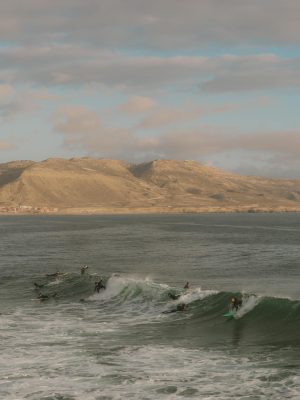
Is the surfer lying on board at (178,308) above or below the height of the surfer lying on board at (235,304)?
below

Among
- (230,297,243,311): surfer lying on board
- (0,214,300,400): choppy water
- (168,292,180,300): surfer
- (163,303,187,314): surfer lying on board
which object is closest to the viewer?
(0,214,300,400): choppy water

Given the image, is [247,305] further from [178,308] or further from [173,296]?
[173,296]

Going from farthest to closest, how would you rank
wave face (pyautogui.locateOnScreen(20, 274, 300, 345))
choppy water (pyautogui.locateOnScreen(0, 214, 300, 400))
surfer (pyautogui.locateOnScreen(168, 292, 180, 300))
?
surfer (pyautogui.locateOnScreen(168, 292, 180, 300)) → wave face (pyautogui.locateOnScreen(20, 274, 300, 345)) → choppy water (pyautogui.locateOnScreen(0, 214, 300, 400))

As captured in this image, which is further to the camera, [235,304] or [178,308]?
[178,308]

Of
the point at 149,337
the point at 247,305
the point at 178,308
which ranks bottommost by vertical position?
the point at 149,337

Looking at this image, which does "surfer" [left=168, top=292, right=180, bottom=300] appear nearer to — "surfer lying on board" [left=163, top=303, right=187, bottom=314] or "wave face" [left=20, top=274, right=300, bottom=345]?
"wave face" [left=20, top=274, right=300, bottom=345]

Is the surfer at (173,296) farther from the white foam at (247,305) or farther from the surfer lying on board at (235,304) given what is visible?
the surfer lying on board at (235,304)

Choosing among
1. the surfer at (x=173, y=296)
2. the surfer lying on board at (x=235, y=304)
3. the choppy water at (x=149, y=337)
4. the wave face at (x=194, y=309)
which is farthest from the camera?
the surfer at (x=173, y=296)

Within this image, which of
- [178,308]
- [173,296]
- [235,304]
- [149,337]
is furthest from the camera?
[173,296]

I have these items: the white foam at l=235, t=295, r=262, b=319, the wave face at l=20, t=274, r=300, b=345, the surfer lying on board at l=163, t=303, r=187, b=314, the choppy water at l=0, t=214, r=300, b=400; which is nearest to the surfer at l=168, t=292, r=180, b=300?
the wave face at l=20, t=274, r=300, b=345

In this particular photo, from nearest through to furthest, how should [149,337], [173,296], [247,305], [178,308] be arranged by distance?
[149,337] → [247,305] → [178,308] → [173,296]

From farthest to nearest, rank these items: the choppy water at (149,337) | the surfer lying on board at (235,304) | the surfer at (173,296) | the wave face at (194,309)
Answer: the surfer at (173,296) → the surfer lying on board at (235,304) → the wave face at (194,309) → the choppy water at (149,337)

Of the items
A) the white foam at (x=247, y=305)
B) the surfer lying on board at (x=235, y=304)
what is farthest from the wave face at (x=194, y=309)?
the surfer lying on board at (x=235, y=304)

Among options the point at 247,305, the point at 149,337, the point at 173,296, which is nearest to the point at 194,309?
the point at 173,296
